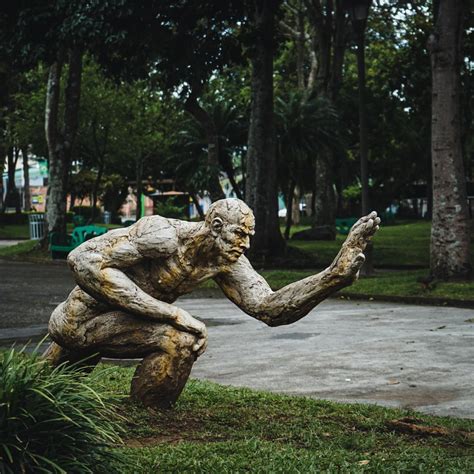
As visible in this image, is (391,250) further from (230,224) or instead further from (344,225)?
(230,224)

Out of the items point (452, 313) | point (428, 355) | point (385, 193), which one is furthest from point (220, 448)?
point (385, 193)

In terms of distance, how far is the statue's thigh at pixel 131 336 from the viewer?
21.5 feet

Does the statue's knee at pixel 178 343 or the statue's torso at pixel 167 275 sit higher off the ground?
the statue's torso at pixel 167 275

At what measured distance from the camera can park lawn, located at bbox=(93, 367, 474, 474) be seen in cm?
536

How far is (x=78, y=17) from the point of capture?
74.4 feet

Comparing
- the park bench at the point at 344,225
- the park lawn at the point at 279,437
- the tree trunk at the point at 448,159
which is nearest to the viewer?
the park lawn at the point at 279,437

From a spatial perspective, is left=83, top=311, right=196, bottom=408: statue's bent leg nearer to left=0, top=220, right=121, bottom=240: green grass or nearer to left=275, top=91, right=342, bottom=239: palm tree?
left=275, top=91, right=342, bottom=239: palm tree

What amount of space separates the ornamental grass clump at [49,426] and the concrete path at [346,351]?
368cm

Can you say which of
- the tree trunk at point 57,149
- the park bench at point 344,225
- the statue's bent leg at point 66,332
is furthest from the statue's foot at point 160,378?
the park bench at point 344,225

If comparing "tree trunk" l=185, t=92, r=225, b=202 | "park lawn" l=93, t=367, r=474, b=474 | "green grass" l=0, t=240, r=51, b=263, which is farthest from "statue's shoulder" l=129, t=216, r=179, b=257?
"green grass" l=0, t=240, r=51, b=263

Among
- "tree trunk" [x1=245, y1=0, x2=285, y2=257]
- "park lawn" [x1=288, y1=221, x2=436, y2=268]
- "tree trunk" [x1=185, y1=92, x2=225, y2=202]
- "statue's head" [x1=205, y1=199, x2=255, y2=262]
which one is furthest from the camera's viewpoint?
"tree trunk" [x1=185, y1=92, x2=225, y2=202]

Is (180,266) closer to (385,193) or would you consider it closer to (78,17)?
(78,17)

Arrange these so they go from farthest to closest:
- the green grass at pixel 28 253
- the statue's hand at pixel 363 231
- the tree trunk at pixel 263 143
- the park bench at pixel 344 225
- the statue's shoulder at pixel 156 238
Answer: the park bench at pixel 344 225, the green grass at pixel 28 253, the tree trunk at pixel 263 143, the statue's shoulder at pixel 156 238, the statue's hand at pixel 363 231

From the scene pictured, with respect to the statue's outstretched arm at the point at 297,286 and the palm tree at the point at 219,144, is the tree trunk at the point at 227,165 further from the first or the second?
the statue's outstretched arm at the point at 297,286
